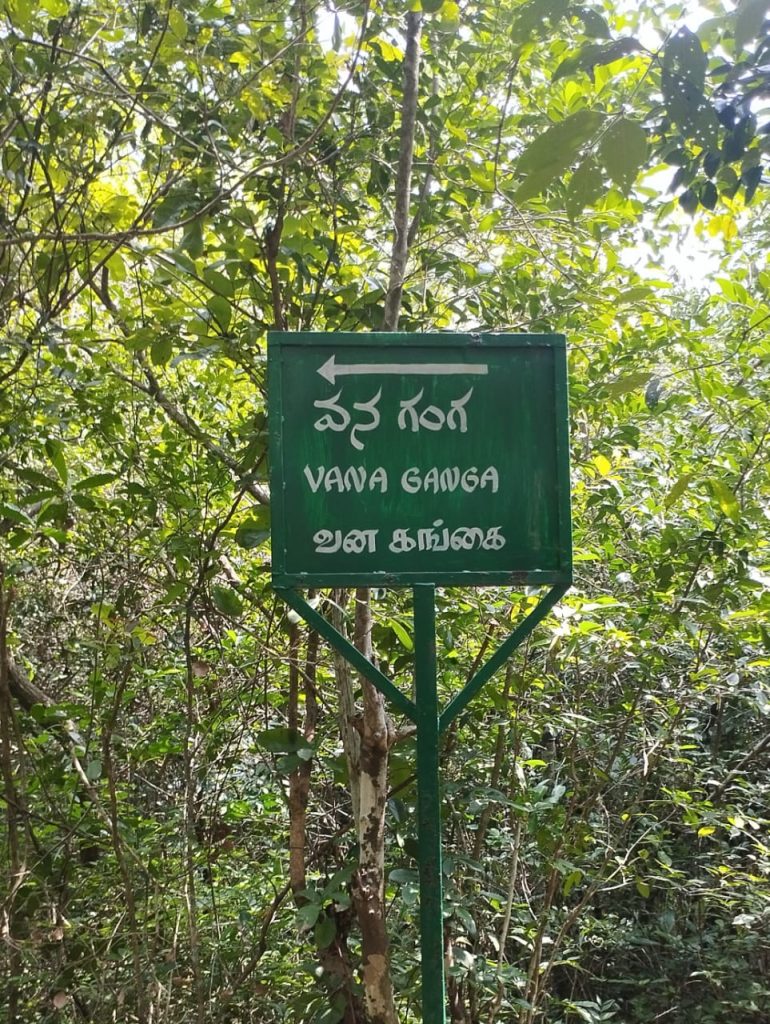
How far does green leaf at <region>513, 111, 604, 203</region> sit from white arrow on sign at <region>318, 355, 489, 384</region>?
35cm

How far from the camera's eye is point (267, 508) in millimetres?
2066

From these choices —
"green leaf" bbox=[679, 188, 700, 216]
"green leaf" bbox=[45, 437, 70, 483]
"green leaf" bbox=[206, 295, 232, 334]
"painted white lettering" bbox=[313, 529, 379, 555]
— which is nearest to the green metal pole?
"painted white lettering" bbox=[313, 529, 379, 555]

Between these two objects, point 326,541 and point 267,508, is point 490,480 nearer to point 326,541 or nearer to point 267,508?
point 326,541

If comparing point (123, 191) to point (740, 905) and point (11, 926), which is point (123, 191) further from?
point (740, 905)

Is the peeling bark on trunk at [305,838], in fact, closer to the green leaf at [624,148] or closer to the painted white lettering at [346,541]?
the painted white lettering at [346,541]

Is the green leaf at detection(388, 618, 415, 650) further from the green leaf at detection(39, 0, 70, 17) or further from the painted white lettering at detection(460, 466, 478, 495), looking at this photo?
the green leaf at detection(39, 0, 70, 17)

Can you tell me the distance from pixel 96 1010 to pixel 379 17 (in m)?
2.81

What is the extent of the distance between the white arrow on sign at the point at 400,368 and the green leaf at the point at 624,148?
402 millimetres

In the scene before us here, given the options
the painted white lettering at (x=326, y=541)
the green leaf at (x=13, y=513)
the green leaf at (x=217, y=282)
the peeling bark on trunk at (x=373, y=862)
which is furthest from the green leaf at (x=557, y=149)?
the green leaf at (x=13, y=513)

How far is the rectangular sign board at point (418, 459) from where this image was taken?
133 centimetres

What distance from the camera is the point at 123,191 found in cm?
297

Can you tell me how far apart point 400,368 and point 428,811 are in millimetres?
719

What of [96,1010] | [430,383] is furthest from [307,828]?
[430,383]

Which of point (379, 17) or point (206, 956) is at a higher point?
point (379, 17)
